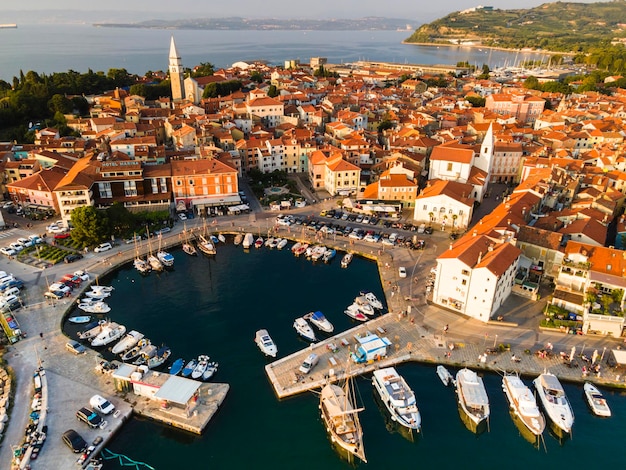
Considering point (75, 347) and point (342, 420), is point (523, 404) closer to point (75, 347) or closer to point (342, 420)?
point (342, 420)

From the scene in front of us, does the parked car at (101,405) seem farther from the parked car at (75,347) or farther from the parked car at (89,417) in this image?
the parked car at (75,347)

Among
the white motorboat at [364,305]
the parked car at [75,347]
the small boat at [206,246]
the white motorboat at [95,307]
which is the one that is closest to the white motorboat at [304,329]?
the white motorboat at [364,305]

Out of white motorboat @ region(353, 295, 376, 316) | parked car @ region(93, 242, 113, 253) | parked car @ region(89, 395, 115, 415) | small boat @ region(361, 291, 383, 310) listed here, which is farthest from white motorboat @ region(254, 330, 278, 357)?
parked car @ region(93, 242, 113, 253)

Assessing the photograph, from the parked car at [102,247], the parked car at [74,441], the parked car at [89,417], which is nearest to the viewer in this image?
the parked car at [74,441]

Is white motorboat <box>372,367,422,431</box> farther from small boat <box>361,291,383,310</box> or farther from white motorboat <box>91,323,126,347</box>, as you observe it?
white motorboat <box>91,323,126,347</box>

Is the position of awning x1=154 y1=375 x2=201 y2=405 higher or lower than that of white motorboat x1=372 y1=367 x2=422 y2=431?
higher

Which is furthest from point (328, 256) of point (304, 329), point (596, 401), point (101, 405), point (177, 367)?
point (596, 401)
